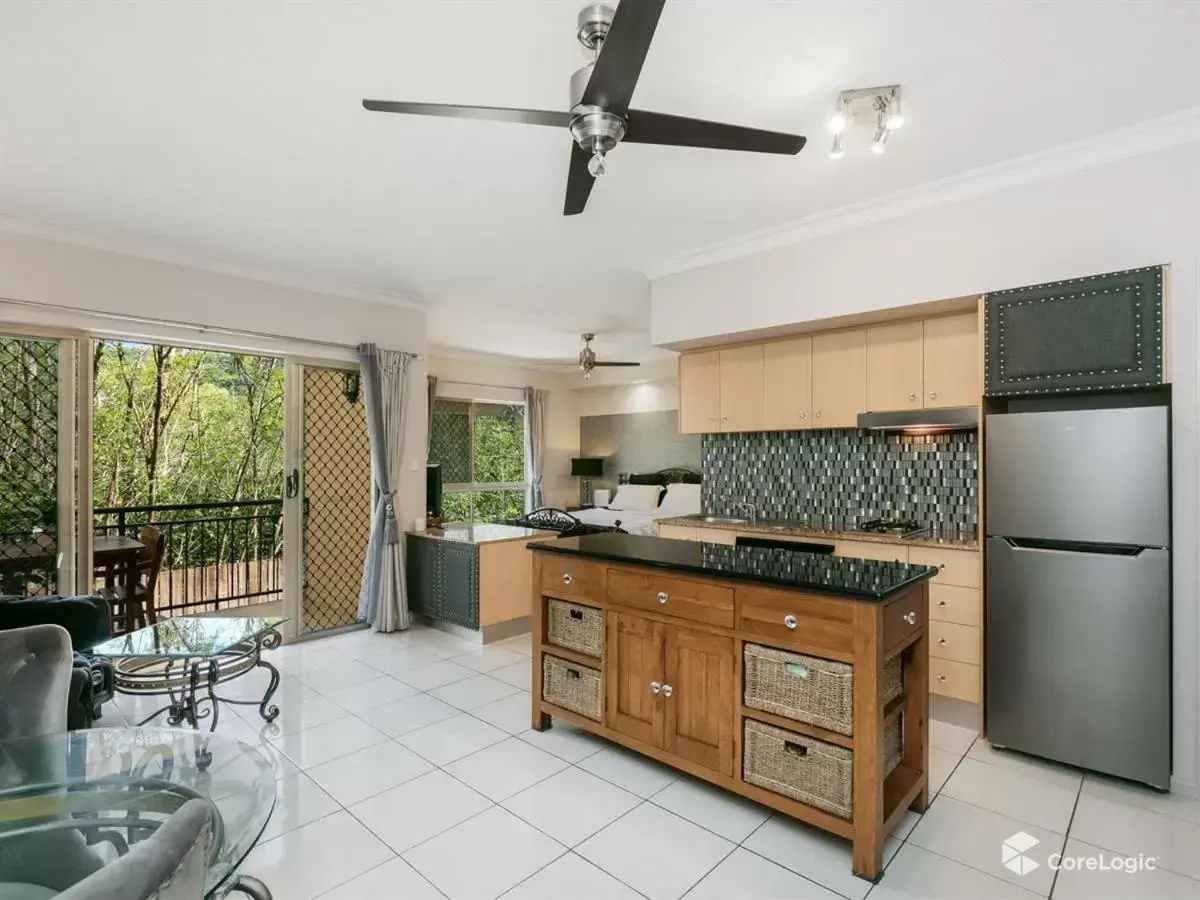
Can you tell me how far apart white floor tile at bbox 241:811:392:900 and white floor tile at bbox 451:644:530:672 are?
174 cm

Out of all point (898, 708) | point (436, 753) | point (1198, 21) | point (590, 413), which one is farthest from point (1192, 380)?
point (590, 413)

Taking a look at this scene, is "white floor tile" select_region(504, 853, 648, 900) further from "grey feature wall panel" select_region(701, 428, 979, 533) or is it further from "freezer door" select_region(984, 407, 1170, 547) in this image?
"grey feature wall panel" select_region(701, 428, 979, 533)

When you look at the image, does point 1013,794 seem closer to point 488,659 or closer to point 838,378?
point 838,378

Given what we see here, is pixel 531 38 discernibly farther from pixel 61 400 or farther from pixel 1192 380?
pixel 61 400

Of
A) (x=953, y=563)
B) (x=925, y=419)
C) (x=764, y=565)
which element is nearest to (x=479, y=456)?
(x=925, y=419)

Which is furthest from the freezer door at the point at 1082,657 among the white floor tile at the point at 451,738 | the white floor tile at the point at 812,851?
the white floor tile at the point at 451,738

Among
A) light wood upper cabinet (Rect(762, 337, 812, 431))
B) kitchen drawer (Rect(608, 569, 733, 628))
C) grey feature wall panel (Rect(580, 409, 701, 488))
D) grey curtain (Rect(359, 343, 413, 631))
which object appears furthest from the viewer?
grey feature wall panel (Rect(580, 409, 701, 488))

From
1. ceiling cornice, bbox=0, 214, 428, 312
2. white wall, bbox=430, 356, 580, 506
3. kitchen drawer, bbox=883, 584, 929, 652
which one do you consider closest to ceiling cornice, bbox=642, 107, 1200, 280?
kitchen drawer, bbox=883, 584, 929, 652

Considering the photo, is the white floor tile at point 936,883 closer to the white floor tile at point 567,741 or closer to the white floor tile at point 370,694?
the white floor tile at point 567,741

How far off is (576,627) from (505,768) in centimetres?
66

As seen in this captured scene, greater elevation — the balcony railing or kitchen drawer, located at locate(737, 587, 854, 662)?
kitchen drawer, located at locate(737, 587, 854, 662)

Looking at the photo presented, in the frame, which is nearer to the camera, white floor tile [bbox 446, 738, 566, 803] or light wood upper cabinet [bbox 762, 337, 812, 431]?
white floor tile [bbox 446, 738, 566, 803]

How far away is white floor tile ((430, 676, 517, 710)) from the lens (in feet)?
11.1

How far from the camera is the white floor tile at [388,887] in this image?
1839 millimetres
